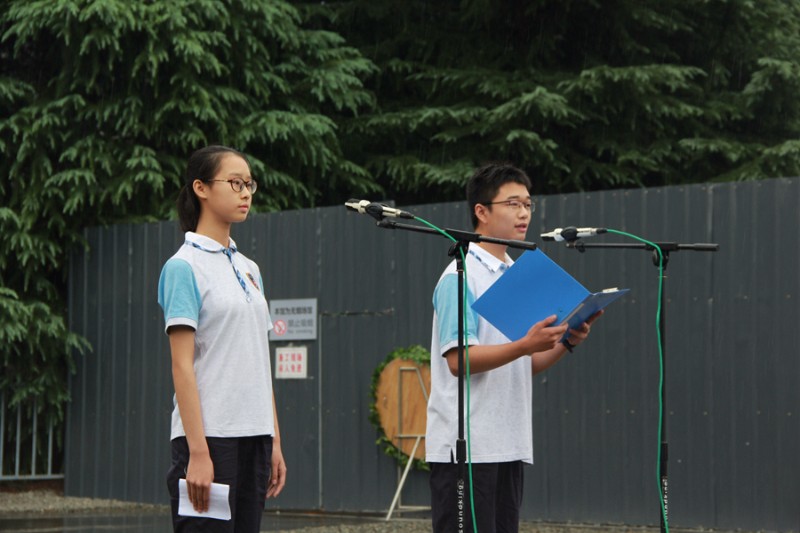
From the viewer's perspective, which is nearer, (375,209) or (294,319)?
(375,209)

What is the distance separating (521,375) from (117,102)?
33.9 ft

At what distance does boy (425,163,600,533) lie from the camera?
455 centimetres

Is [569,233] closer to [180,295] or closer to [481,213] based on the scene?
[481,213]

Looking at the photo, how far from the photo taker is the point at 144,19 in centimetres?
1397

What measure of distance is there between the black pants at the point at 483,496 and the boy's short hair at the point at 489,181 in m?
0.98

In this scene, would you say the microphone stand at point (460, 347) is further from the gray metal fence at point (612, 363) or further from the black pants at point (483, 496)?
the gray metal fence at point (612, 363)

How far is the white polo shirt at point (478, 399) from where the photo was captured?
4.62 metres

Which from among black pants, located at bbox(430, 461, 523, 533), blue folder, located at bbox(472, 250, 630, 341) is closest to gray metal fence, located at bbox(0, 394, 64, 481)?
black pants, located at bbox(430, 461, 523, 533)

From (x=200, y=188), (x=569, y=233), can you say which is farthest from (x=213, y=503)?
(x=569, y=233)

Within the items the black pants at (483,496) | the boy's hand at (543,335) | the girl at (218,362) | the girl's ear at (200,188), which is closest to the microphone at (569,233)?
the boy's hand at (543,335)

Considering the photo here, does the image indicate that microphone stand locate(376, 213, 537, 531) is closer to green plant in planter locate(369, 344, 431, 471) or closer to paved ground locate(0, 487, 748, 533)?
paved ground locate(0, 487, 748, 533)

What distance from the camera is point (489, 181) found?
5004 mm

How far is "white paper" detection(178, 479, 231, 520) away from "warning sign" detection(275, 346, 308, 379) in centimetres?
788

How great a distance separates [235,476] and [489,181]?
5.19ft
